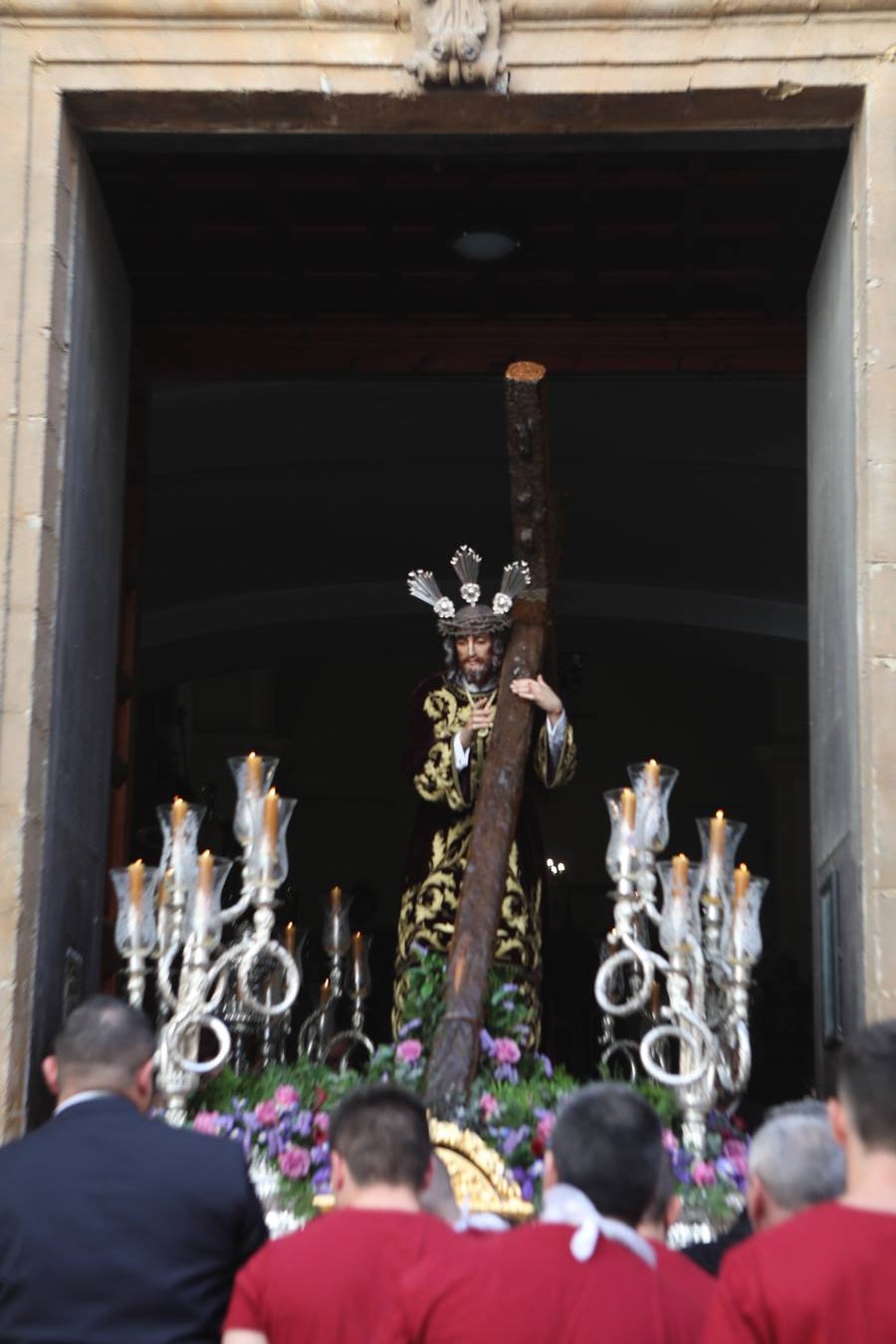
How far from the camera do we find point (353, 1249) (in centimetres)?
386

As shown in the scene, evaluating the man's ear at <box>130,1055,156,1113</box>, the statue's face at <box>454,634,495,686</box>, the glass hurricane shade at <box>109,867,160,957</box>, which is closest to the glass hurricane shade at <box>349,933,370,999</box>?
the statue's face at <box>454,634,495,686</box>

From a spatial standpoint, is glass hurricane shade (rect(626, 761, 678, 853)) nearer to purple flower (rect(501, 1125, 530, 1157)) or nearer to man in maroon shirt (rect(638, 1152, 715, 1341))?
purple flower (rect(501, 1125, 530, 1157))

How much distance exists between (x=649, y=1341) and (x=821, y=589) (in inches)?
160

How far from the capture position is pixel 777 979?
44.9 ft

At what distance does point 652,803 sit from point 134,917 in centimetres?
158

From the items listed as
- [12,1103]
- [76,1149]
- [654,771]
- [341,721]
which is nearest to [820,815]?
[654,771]

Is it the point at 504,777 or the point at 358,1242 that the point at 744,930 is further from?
the point at 358,1242

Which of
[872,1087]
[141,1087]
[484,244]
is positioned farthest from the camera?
[484,244]

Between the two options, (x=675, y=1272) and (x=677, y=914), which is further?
(x=677, y=914)

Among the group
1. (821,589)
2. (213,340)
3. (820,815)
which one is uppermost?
(213,340)

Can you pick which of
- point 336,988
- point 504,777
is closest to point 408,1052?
point 504,777

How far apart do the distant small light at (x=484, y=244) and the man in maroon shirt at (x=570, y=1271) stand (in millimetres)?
5029

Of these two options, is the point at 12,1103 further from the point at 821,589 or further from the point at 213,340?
the point at 213,340

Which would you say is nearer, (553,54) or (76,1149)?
(76,1149)
